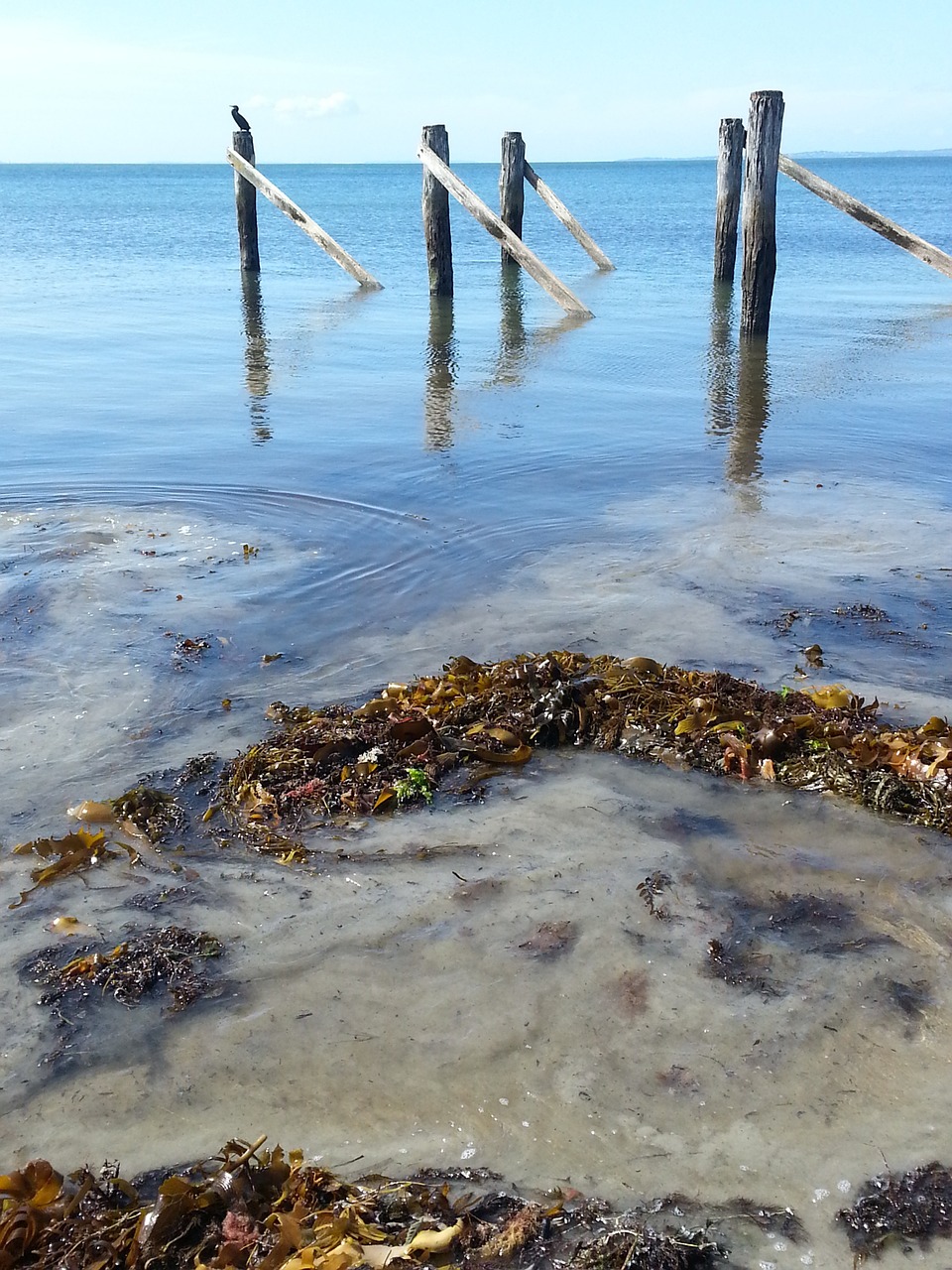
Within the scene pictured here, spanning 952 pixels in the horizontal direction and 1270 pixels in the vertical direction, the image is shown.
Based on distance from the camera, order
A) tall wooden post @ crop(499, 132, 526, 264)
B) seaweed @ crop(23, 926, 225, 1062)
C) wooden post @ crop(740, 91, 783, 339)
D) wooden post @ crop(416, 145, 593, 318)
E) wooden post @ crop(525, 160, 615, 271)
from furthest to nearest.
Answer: wooden post @ crop(525, 160, 615, 271) → tall wooden post @ crop(499, 132, 526, 264) → wooden post @ crop(416, 145, 593, 318) → wooden post @ crop(740, 91, 783, 339) → seaweed @ crop(23, 926, 225, 1062)

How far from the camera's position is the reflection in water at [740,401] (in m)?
8.68

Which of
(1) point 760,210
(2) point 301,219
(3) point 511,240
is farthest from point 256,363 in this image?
(1) point 760,210

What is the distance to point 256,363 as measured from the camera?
1316 cm

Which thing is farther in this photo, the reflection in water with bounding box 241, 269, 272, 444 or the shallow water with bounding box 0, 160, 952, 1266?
the reflection in water with bounding box 241, 269, 272, 444

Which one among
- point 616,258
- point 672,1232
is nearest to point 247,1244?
point 672,1232

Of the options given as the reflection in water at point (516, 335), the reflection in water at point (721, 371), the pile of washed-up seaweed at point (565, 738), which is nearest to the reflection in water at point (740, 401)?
the reflection in water at point (721, 371)

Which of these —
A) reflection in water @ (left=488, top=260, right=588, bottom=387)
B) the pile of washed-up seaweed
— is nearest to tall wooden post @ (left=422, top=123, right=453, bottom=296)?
reflection in water @ (left=488, top=260, right=588, bottom=387)

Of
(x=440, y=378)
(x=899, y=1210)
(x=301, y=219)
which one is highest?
(x=301, y=219)

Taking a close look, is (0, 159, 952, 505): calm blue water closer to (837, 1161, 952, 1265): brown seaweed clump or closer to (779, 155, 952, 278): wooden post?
(779, 155, 952, 278): wooden post

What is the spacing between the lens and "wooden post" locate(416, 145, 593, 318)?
15641mm

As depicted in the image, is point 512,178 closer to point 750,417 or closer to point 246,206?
point 246,206

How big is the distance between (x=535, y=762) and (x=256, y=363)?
32.5 ft

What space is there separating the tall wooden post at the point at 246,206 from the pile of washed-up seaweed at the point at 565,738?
16731mm

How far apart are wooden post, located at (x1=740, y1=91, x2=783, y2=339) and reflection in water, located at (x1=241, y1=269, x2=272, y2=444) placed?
634 centimetres
